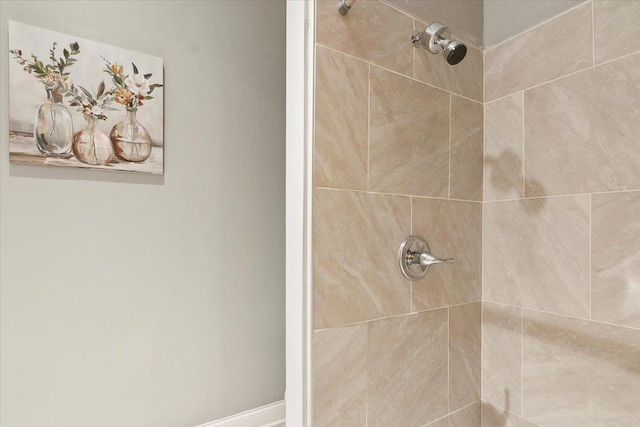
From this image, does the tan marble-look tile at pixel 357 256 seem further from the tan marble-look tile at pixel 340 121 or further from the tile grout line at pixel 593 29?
the tile grout line at pixel 593 29

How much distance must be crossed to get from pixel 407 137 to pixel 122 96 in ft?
3.09

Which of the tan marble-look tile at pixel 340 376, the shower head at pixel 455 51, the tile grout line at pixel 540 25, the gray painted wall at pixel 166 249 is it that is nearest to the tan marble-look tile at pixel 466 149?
the tile grout line at pixel 540 25

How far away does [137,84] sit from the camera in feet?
3.87

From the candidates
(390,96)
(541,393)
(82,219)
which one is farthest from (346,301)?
(82,219)

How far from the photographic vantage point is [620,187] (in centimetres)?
93

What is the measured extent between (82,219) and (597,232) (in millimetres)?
1520

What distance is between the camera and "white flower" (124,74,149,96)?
46.0 inches

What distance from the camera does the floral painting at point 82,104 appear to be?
1009mm

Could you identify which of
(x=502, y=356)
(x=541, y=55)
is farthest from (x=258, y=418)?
(x=541, y=55)

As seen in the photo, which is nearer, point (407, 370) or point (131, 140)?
point (407, 370)

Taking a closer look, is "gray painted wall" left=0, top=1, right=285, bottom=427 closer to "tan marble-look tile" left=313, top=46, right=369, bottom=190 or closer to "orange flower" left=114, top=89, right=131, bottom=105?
"orange flower" left=114, top=89, right=131, bottom=105

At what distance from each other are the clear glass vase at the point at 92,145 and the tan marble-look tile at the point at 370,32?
2.52ft

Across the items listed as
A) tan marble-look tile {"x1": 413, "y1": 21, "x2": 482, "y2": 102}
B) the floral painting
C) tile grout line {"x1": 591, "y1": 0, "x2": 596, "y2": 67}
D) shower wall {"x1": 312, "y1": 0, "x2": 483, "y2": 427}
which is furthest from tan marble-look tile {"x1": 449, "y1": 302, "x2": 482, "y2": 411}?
the floral painting

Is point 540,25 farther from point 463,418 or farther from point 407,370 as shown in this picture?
point 463,418
